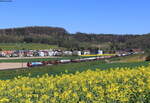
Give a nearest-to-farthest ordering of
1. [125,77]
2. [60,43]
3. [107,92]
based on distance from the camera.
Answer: [107,92]
[125,77]
[60,43]

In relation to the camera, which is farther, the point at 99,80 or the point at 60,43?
the point at 60,43

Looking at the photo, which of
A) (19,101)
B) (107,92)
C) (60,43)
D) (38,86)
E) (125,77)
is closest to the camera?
(19,101)

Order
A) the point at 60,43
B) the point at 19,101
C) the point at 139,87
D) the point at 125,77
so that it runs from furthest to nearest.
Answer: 1. the point at 60,43
2. the point at 125,77
3. the point at 139,87
4. the point at 19,101

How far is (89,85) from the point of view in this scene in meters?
8.34

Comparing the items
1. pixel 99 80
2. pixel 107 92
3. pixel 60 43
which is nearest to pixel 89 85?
pixel 99 80

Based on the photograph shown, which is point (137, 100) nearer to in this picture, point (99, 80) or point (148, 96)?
point (148, 96)

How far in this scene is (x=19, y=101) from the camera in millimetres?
6453

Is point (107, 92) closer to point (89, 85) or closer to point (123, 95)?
point (123, 95)

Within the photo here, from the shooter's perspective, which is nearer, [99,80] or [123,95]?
[123,95]

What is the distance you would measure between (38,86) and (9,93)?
125cm

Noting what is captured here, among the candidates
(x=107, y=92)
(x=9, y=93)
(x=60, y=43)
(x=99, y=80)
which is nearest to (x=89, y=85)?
(x=99, y=80)

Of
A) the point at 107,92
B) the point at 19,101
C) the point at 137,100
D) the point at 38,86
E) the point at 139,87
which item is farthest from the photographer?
the point at 38,86

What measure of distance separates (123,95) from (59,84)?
2144 millimetres

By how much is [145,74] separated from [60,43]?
16331cm
